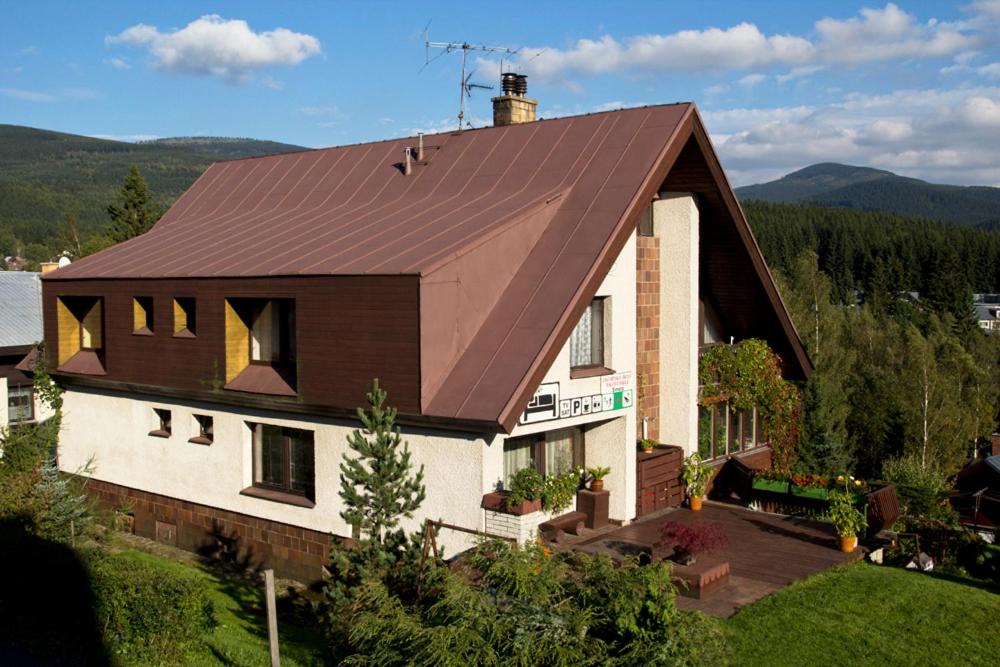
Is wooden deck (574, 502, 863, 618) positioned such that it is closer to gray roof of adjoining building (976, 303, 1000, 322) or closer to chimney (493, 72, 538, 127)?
chimney (493, 72, 538, 127)

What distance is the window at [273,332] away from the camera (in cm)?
1596

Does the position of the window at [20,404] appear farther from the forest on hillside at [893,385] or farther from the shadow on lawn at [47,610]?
the forest on hillside at [893,385]

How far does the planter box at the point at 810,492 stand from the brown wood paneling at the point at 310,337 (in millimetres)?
8359

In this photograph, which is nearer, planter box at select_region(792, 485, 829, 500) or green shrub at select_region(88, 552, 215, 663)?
green shrub at select_region(88, 552, 215, 663)

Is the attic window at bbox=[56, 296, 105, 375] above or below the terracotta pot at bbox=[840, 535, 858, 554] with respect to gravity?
above

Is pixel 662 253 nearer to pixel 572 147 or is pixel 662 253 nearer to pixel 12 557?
pixel 572 147

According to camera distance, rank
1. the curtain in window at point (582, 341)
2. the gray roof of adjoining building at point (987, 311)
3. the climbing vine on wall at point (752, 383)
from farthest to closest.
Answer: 1. the gray roof of adjoining building at point (987, 311)
2. the climbing vine on wall at point (752, 383)
3. the curtain in window at point (582, 341)

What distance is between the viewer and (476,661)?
23.1 ft

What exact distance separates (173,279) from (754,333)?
39.7 feet

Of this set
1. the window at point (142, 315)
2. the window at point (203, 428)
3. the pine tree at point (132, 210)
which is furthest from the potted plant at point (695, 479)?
the pine tree at point (132, 210)

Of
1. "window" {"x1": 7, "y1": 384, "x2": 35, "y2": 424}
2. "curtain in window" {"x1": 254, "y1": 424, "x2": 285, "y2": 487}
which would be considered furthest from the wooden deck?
"window" {"x1": 7, "y1": 384, "x2": 35, "y2": 424}

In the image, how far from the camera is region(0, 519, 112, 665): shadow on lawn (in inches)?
403

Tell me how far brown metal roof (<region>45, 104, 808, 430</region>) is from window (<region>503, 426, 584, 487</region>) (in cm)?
201

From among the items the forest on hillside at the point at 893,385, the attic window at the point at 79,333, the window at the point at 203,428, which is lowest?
the forest on hillside at the point at 893,385
